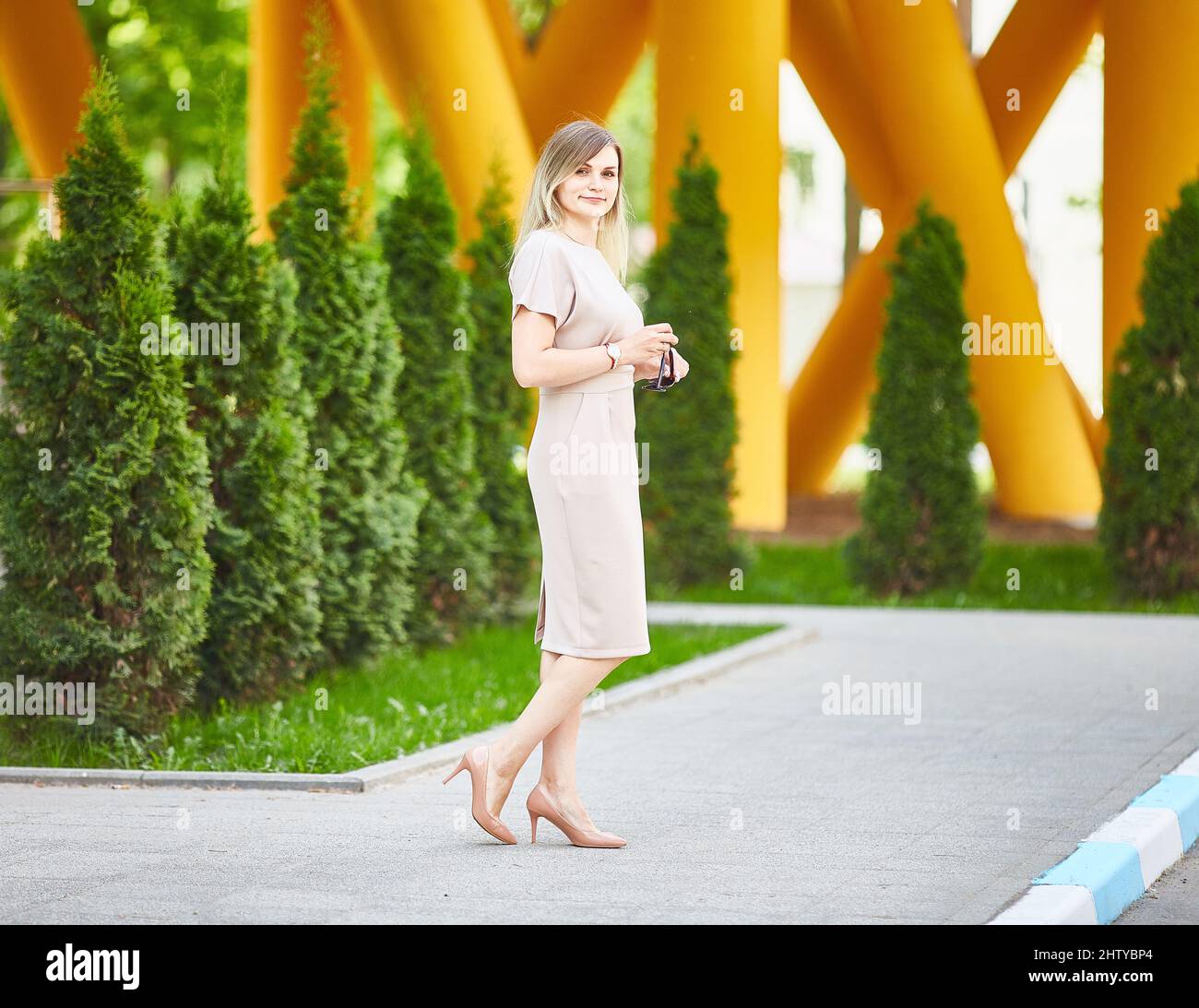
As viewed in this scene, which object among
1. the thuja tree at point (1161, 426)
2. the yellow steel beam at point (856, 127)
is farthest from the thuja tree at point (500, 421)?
the yellow steel beam at point (856, 127)

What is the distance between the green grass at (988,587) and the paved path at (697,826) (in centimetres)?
439

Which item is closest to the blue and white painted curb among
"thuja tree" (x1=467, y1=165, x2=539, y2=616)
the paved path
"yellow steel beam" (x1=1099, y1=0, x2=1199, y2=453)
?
the paved path

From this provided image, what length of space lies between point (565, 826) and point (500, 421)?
6737 mm

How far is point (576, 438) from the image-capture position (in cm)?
564

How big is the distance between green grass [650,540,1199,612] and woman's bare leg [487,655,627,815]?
9.02 meters

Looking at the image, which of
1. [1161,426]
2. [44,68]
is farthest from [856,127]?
[44,68]

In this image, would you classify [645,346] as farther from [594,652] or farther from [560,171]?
[594,652]

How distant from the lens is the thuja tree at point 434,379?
36.4 ft

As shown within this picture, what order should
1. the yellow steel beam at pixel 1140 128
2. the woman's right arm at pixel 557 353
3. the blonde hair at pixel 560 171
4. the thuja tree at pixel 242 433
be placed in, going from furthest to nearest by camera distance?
the yellow steel beam at pixel 1140 128
the thuja tree at pixel 242 433
the blonde hair at pixel 560 171
the woman's right arm at pixel 557 353

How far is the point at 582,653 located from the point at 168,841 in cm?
153

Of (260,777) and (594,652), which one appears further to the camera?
(260,777)

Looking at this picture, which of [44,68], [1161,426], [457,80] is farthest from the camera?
[44,68]

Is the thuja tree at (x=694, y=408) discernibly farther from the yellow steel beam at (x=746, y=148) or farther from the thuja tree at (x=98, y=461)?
the thuja tree at (x=98, y=461)

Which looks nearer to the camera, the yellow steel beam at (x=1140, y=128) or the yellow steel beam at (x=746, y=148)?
the yellow steel beam at (x=1140, y=128)
